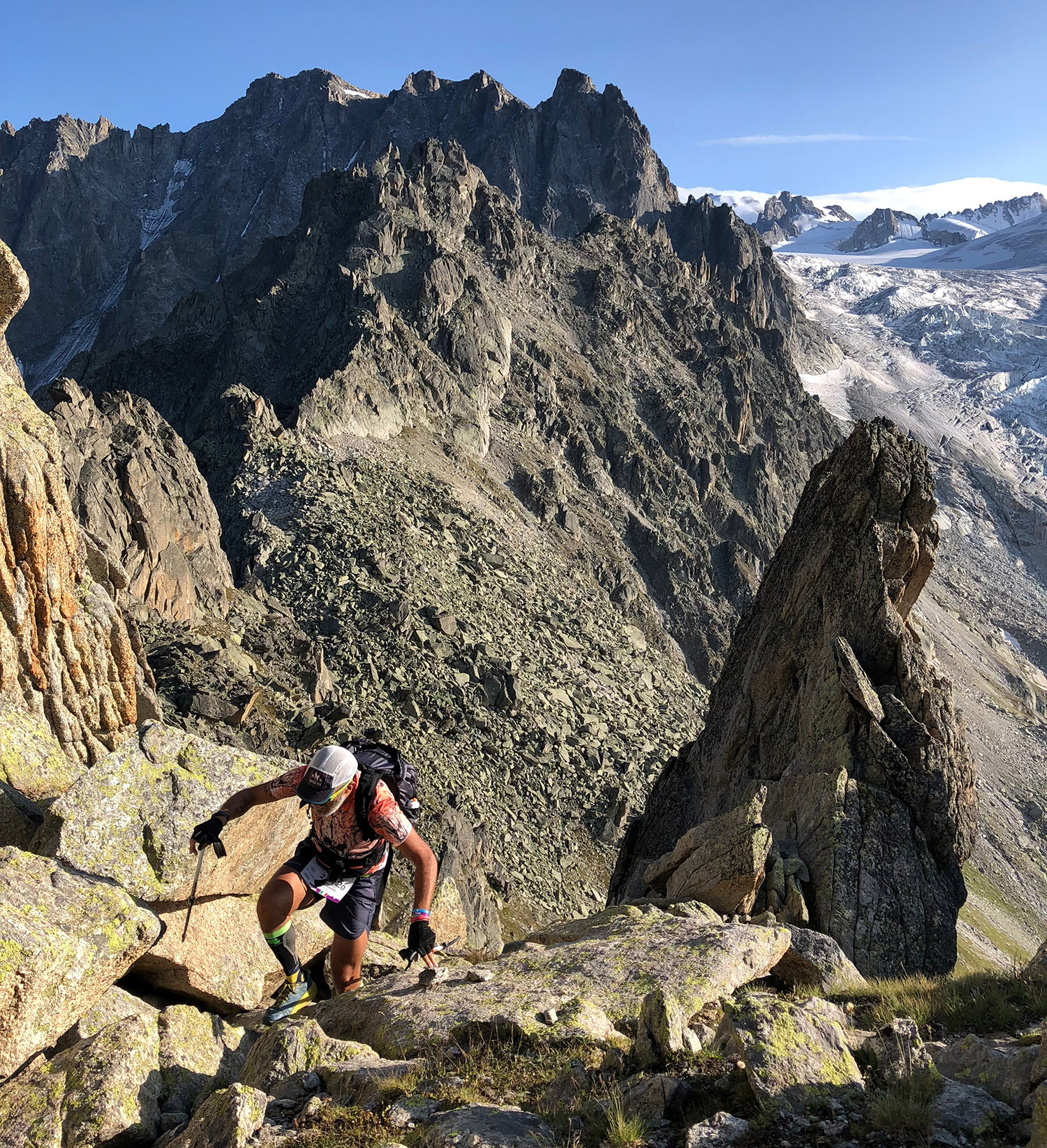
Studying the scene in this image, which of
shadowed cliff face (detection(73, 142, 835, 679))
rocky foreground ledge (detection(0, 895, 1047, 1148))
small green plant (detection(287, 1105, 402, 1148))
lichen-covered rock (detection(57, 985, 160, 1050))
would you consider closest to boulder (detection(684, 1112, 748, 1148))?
rocky foreground ledge (detection(0, 895, 1047, 1148))

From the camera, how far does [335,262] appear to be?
83375 millimetres

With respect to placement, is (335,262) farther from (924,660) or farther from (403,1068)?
(403,1068)

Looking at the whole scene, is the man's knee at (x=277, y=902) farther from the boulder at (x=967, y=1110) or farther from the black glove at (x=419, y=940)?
the boulder at (x=967, y=1110)

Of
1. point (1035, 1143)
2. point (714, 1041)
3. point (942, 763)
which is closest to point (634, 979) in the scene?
point (714, 1041)

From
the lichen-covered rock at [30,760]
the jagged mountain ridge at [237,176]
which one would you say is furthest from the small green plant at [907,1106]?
the jagged mountain ridge at [237,176]

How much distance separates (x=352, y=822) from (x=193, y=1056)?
7.96 ft

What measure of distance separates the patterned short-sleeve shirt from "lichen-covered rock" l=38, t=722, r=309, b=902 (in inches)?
58.2

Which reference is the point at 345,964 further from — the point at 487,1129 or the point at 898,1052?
the point at 898,1052

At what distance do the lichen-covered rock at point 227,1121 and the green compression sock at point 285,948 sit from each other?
7.73 ft

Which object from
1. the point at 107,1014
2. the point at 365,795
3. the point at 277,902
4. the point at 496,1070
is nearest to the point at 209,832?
the point at 277,902

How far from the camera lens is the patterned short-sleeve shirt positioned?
8.22 meters

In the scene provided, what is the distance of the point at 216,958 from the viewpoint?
9.18m

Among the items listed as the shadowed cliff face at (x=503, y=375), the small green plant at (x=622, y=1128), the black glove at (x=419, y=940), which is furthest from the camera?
the shadowed cliff face at (x=503, y=375)

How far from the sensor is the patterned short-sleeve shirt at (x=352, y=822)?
822 cm
